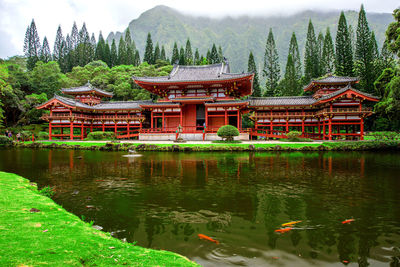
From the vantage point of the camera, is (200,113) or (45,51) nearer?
(200,113)

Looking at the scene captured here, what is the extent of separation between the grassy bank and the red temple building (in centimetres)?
2312

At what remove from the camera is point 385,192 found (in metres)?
7.25

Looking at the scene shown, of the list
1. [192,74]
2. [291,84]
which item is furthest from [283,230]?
[291,84]

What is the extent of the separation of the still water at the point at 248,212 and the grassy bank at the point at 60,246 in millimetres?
769

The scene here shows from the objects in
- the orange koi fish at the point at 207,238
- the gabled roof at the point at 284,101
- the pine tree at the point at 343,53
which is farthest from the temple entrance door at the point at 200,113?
the pine tree at the point at 343,53

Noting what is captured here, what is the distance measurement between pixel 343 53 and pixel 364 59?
465 cm

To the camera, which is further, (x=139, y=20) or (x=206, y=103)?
(x=139, y=20)

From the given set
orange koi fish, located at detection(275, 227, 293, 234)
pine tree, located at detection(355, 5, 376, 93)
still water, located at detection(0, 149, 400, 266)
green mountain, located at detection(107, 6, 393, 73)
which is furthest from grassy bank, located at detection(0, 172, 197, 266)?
green mountain, located at detection(107, 6, 393, 73)

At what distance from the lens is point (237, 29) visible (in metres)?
162

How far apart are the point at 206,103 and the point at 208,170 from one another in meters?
18.1

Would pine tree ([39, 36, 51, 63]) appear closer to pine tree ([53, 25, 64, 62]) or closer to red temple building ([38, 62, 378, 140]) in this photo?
pine tree ([53, 25, 64, 62])

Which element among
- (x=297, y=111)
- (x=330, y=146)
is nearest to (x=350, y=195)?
(x=330, y=146)

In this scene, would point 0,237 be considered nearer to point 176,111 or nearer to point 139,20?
point 176,111

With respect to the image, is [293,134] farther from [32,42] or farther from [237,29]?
[237,29]
